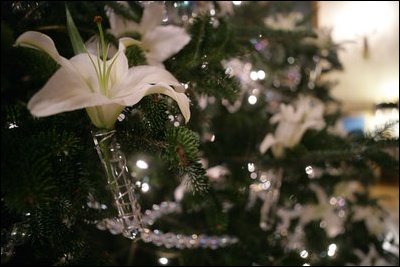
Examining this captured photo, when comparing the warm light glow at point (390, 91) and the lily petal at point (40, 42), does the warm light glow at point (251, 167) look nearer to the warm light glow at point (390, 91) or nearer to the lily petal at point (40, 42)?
the warm light glow at point (390, 91)

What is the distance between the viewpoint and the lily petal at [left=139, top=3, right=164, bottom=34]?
57 cm

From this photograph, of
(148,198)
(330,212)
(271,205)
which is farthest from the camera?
(330,212)

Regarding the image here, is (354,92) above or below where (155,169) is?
above

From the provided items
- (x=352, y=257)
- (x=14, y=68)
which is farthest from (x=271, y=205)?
(x=14, y=68)

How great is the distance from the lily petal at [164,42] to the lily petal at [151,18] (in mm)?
11

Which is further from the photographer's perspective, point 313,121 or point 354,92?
point 354,92

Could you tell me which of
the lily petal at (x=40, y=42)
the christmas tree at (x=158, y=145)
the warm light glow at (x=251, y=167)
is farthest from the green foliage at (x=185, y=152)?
the warm light glow at (x=251, y=167)

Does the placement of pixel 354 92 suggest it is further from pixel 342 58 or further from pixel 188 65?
pixel 188 65

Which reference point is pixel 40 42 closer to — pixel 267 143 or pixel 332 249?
pixel 267 143

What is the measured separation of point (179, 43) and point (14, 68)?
0.24m

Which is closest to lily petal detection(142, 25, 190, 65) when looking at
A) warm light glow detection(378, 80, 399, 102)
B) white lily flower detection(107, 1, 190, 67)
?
white lily flower detection(107, 1, 190, 67)

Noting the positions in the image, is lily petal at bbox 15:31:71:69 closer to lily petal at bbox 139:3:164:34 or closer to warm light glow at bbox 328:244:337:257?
lily petal at bbox 139:3:164:34

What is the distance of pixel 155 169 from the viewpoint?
723 mm

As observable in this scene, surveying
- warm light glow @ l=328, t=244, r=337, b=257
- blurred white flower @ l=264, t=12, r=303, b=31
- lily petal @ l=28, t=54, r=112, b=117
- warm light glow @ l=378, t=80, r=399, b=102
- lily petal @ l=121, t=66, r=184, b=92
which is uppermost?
blurred white flower @ l=264, t=12, r=303, b=31
